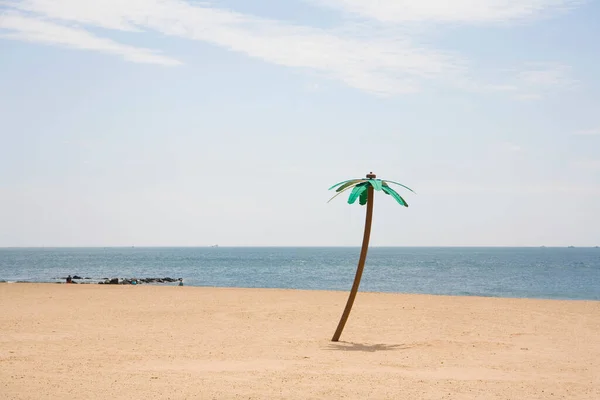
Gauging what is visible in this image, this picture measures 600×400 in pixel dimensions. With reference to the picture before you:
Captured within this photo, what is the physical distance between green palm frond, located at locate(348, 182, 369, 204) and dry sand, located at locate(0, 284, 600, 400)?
3005 mm

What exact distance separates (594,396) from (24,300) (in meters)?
19.2

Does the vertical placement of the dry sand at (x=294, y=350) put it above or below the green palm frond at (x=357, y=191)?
below

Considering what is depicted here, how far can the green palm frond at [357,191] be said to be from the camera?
12328mm

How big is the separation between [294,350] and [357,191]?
11.2ft

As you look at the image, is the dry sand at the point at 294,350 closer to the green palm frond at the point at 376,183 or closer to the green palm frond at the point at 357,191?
the green palm frond at the point at 357,191

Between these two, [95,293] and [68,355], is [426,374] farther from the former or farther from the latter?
[95,293]

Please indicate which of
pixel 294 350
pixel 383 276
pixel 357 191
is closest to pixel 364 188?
pixel 357 191

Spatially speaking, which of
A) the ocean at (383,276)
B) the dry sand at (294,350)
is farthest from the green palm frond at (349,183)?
the ocean at (383,276)

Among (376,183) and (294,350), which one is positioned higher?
(376,183)

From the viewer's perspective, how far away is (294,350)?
39.8 feet

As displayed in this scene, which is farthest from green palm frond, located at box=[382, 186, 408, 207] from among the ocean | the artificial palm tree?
the ocean

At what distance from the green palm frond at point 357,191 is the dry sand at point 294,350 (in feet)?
9.86

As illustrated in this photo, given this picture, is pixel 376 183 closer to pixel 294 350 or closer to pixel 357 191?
pixel 357 191

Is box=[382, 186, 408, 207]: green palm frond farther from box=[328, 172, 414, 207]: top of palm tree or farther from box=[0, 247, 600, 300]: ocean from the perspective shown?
box=[0, 247, 600, 300]: ocean
